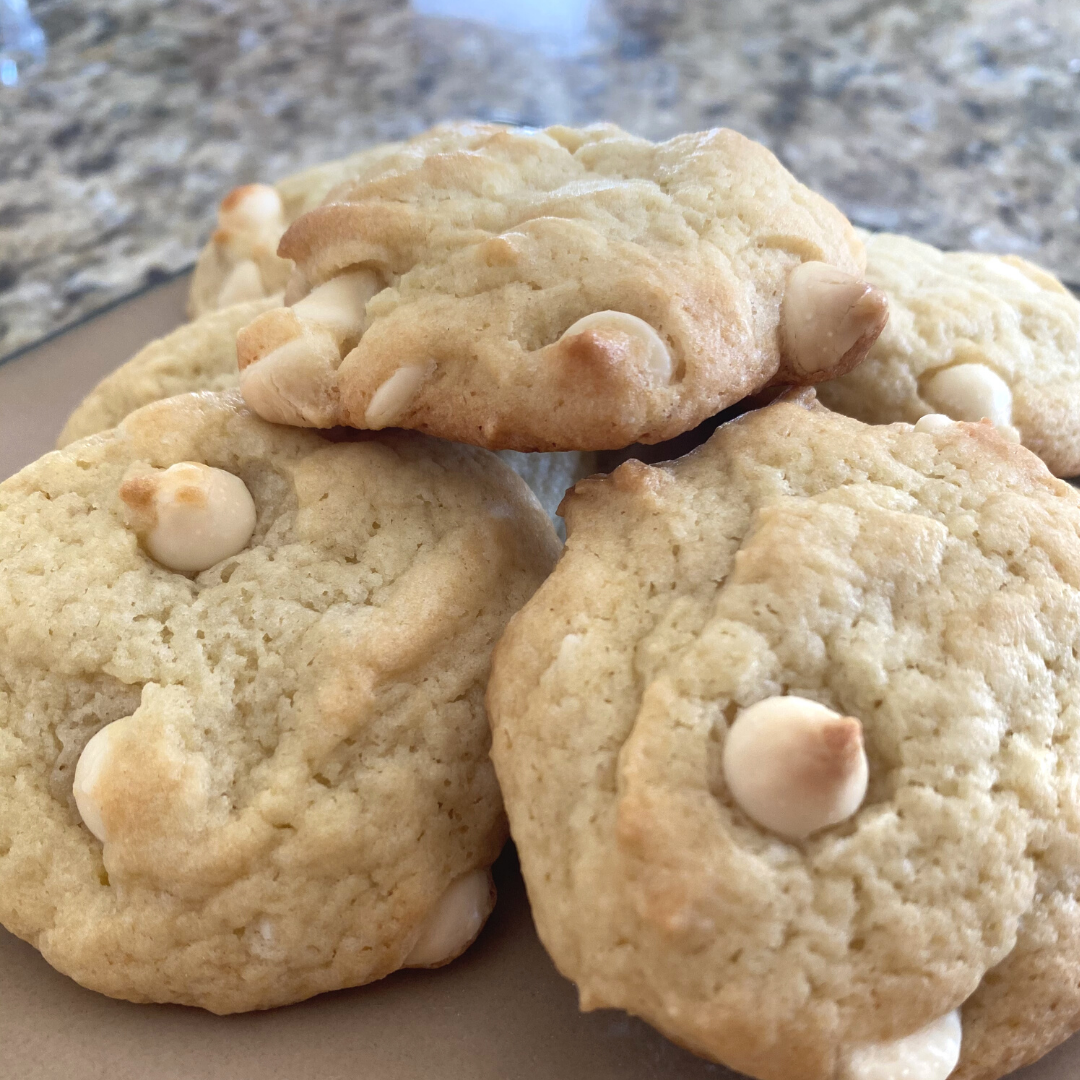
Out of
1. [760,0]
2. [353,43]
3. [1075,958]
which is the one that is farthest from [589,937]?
[760,0]

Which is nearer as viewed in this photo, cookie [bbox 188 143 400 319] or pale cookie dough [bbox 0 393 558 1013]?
pale cookie dough [bbox 0 393 558 1013]

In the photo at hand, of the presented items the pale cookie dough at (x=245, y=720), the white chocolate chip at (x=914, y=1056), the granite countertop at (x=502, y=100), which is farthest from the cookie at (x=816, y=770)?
the granite countertop at (x=502, y=100)

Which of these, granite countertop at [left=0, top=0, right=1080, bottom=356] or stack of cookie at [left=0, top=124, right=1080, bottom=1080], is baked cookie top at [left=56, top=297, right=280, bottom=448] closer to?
stack of cookie at [left=0, top=124, right=1080, bottom=1080]

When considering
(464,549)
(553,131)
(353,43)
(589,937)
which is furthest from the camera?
(353,43)

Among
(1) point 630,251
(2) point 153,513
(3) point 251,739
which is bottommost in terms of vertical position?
(3) point 251,739

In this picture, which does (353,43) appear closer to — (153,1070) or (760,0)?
(760,0)

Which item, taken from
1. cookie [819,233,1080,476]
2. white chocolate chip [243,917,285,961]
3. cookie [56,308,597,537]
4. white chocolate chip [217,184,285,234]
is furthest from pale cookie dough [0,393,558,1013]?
white chocolate chip [217,184,285,234]

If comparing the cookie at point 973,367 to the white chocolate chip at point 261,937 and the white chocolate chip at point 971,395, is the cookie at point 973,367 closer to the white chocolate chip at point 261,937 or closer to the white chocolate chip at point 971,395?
the white chocolate chip at point 971,395
